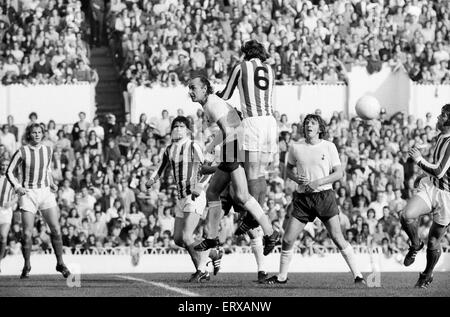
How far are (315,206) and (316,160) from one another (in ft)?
1.91

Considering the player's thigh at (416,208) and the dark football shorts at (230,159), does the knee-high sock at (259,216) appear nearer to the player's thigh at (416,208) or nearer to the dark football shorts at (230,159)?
the dark football shorts at (230,159)

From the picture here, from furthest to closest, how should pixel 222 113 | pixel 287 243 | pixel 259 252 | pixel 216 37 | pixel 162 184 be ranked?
pixel 216 37 → pixel 162 184 → pixel 259 252 → pixel 287 243 → pixel 222 113

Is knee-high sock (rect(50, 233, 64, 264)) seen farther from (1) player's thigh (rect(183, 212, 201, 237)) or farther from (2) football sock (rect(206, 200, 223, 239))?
(2) football sock (rect(206, 200, 223, 239))

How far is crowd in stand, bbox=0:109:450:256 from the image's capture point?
2622 centimetres

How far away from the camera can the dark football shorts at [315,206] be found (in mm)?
18031

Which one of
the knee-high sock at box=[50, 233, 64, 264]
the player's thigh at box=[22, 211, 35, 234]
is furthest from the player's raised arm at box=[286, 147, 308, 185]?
the player's thigh at box=[22, 211, 35, 234]

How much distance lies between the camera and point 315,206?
18031 mm

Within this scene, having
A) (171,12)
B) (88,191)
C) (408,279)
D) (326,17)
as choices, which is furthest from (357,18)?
(408,279)

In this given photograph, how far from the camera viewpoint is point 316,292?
17.5 metres

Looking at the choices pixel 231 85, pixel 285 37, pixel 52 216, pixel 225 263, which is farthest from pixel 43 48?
pixel 231 85

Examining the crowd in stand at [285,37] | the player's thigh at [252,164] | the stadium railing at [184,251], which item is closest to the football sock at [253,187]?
the player's thigh at [252,164]

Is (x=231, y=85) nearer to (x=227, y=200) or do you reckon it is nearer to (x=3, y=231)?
(x=227, y=200)

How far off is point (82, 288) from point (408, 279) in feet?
16.3

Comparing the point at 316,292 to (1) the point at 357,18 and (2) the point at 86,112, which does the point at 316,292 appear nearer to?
(2) the point at 86,112
